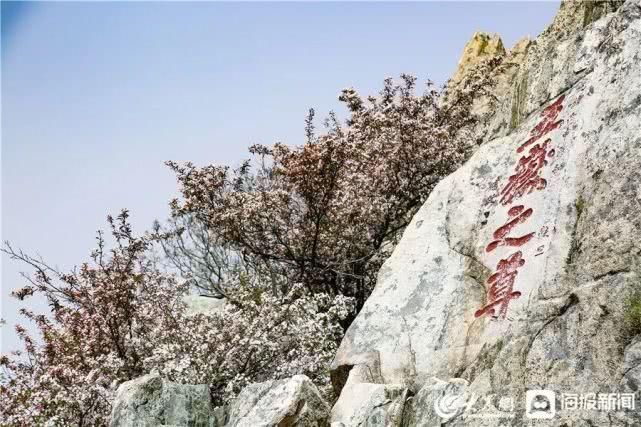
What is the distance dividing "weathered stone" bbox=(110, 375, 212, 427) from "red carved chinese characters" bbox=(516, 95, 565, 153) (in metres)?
5.69

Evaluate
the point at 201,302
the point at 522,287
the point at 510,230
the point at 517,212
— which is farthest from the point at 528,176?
the point at 201,302

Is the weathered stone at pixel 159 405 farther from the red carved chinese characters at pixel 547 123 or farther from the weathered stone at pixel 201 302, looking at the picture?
the weathered stone at pixel 201 302

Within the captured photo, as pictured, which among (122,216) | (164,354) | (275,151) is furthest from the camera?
(275,151)

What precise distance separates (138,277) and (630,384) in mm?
9670

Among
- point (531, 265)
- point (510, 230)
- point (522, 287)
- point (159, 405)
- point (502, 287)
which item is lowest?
point (159, 405)

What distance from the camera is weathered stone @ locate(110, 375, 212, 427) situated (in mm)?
9086

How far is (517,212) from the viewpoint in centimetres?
844

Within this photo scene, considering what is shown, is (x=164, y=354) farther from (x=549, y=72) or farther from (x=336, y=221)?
(x=549, y=72)

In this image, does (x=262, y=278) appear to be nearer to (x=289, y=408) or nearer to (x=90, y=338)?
(x=90, y=338)

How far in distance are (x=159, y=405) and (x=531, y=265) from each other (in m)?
5.26

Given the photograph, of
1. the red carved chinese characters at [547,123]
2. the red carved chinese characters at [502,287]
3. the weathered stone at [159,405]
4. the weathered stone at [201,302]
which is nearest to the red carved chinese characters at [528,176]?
the red carved chinese characters at [547,123]

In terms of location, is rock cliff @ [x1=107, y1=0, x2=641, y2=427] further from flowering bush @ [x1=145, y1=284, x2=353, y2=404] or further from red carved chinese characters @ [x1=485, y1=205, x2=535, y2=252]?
flowering bush @ [x1=145, y1=284, x2=353, y2=404]

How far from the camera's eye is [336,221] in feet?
49.0

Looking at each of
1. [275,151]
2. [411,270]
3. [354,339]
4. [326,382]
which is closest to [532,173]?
[411,270]
